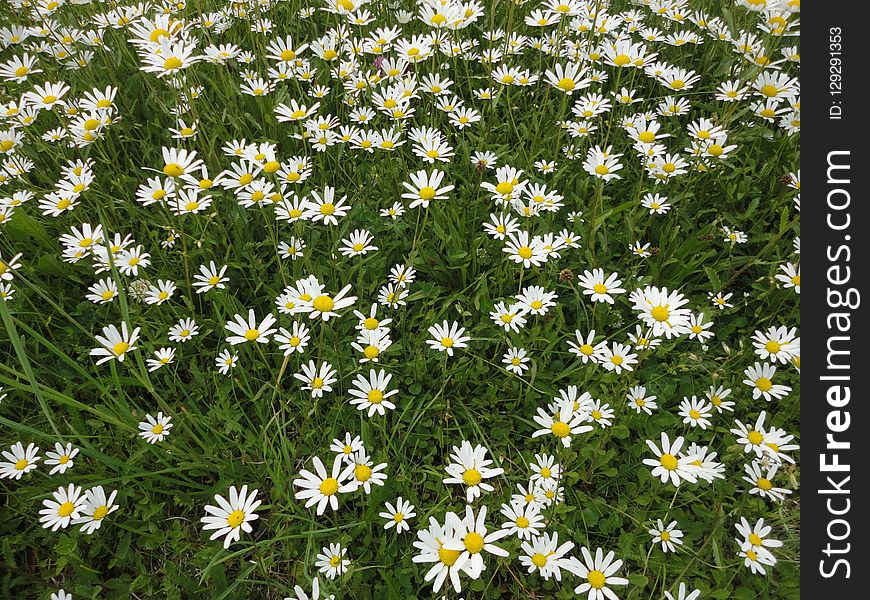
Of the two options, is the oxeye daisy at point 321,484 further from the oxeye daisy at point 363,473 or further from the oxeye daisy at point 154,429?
the oxeye daisy at point 154,429

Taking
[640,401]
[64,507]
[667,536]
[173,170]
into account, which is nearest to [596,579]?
[667,536]

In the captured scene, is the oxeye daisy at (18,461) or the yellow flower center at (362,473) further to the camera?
the oxeye daisy at (18,461)

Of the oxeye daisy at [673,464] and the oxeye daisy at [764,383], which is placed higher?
the oxeye daisy at [764,383]

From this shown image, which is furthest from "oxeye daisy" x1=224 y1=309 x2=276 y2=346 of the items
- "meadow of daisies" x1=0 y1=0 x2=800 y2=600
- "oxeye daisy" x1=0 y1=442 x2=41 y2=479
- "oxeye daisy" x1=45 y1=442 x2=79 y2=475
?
"oxeye daisy" x1=0 y1=442 x2=41 y2=479

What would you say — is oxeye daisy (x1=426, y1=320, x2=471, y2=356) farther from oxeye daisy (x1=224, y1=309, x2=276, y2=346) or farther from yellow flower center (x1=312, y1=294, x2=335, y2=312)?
oxeye daisy (x1=224, y1=309, x2=276, y2=346)

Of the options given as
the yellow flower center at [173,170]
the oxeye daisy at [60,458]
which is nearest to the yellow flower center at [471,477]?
the oxeye daisy at [60,458]

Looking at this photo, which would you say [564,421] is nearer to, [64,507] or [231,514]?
[231,514]

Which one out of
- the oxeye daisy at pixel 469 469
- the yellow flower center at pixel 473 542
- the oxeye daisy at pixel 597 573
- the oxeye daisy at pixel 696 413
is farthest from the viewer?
the oxeye daisy at pixel 696 413
